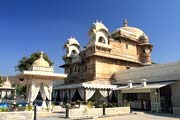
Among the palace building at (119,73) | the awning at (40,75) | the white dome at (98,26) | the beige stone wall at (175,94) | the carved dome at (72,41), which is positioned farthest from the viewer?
the carved dome at (72,41)

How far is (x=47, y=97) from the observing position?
A: 18.8 metres

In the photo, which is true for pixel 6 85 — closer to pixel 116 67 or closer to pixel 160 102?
pixel 116 67

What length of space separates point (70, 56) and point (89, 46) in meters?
6.23

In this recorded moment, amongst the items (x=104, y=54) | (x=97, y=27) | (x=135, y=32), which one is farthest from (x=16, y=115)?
(x=135, y=32)

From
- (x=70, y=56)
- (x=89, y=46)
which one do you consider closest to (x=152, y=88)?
(x=89, y=46)

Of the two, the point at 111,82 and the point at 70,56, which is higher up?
the point at 70,56

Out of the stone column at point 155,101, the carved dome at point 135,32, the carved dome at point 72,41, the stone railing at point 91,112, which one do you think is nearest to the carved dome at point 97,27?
the carved dome at point 135,32

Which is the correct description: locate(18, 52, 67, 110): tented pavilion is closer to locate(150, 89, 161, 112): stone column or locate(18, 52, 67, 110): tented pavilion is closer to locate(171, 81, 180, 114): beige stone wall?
locate(150, 89, 161, 112): stone column

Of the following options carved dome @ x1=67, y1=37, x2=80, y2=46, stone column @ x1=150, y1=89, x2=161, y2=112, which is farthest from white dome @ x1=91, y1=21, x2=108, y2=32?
stone column @ x1=150, y1=89, x2=161, y2=112

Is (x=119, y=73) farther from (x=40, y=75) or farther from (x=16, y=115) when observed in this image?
(x=16, y=115)

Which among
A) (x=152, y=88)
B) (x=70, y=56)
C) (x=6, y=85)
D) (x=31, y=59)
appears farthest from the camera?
(x=6, y=85)

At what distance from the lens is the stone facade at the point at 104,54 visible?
24.2 meters

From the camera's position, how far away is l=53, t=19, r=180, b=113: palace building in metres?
18.7

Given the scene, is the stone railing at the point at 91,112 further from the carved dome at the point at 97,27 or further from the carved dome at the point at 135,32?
the carved dome at the point at 135,32
